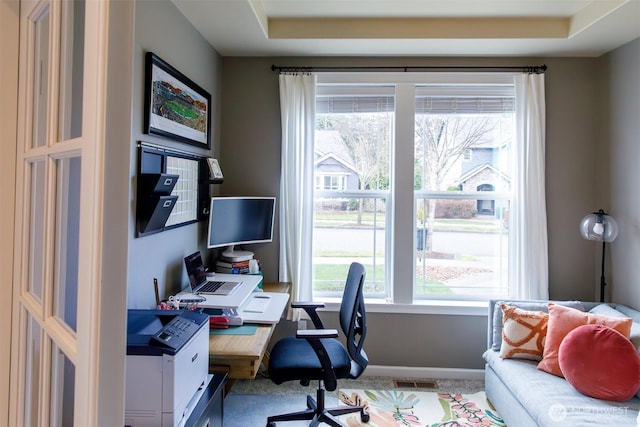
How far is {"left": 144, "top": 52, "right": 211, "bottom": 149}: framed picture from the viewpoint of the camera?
182 cm

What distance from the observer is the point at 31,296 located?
31.4 inches

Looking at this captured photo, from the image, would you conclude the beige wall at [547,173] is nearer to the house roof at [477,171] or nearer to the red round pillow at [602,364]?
the house roof at [477,171]

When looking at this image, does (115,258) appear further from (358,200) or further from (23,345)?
(358,200)

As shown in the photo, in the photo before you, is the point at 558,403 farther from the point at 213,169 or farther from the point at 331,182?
the point at 213,169

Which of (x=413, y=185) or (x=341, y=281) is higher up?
(x=413, y=185)

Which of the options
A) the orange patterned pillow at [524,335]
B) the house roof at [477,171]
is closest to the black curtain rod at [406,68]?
the house roof at [477,171]

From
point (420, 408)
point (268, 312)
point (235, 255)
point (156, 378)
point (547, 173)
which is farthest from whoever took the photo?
point (547, 173)

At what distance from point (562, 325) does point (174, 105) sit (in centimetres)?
265

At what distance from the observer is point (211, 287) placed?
2.11 metres

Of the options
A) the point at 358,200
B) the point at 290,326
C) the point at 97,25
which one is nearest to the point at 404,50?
the point at 358,200

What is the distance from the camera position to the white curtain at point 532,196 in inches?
105

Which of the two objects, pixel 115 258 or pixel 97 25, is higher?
pixel 97 25

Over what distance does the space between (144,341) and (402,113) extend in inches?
94.0

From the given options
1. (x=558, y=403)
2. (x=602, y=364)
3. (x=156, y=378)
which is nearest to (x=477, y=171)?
(x=602, y=364)
